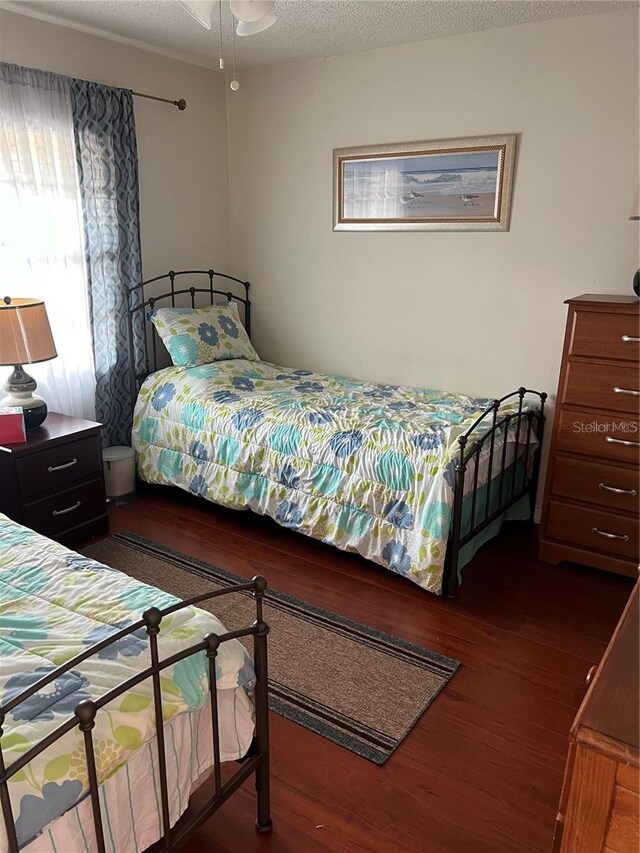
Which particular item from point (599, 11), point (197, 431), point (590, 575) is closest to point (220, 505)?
point (197, 431)

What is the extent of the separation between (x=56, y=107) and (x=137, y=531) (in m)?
2.19

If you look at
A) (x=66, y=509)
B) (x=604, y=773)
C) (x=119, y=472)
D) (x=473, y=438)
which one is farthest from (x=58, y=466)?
(x=604, y=773)

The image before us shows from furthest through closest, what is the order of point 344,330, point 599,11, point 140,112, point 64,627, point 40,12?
point 344,330 < point 140,112 < point 40,12 < point 599,11 < point 64,627

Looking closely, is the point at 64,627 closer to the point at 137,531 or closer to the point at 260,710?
the point at 260,710

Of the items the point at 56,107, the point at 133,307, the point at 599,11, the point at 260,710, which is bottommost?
the point at 260,710

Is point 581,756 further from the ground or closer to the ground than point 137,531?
further from the ground

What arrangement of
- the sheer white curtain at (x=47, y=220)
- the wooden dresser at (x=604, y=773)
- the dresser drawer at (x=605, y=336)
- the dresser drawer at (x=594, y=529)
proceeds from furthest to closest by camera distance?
the sheer white curtain at (x=47, y=220)
the dresser drawer at (x=594, y=529)
the dresser drawer at (x=605, y=336)
the wooden dresser at (x=604, y=773)

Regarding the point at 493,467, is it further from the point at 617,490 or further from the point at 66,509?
the point at 66,509

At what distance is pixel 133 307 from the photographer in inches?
151

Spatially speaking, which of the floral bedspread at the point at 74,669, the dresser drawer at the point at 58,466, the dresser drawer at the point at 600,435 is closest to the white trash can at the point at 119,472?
the dresser drawer at the point at 58,466

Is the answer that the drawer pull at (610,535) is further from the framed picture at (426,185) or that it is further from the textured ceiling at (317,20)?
the textured ceiling at (317,20)

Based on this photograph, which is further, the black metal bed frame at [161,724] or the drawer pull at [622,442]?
the drawer pull at [622,442]

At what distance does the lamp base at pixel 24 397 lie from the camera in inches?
121

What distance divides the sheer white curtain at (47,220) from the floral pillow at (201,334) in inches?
18.0
